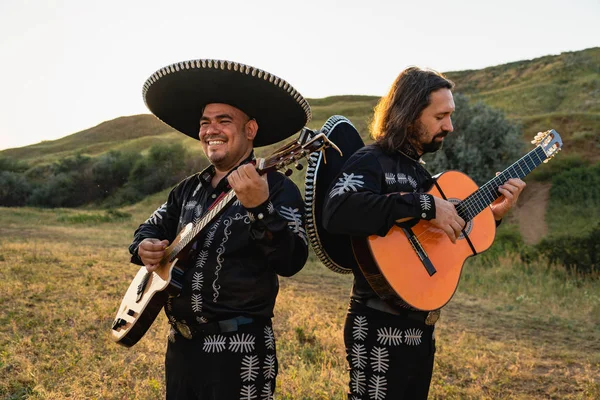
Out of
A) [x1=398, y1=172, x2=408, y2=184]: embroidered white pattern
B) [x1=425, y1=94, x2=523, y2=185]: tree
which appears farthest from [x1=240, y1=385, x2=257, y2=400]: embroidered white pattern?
[x1=425, y1=94, x2=523, y2=185]: tree

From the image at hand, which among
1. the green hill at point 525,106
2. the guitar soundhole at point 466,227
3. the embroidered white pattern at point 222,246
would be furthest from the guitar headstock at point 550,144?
the green hill at point 525,106

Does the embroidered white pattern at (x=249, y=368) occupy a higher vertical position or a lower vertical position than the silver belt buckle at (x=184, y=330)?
lower

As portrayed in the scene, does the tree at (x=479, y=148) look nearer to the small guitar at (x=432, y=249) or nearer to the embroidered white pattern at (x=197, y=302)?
the small guitar at (x=432, y=249)

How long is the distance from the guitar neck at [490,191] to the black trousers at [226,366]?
136cm

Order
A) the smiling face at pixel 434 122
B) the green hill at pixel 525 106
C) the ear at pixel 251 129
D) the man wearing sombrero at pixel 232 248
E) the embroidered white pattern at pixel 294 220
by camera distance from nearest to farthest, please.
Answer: the man wearing sombrero at pixel 232 248 < the embroidered white pattern at pixel 294 220 < the smiling face at pixel 434 122 < the ear at pixel 251 129 < the green hill at pixel 525 106

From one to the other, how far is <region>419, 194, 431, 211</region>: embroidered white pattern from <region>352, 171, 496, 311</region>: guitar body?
187mm

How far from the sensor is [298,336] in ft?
21.3

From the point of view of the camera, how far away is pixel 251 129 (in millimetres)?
2869

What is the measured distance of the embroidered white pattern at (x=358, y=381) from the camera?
8.32 ft

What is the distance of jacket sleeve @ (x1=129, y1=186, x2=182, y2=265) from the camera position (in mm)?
3004

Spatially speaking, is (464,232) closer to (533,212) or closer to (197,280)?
(197,280)

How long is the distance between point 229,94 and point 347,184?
843mm

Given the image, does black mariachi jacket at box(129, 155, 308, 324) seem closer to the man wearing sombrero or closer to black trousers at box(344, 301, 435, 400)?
the man wearing sombrero

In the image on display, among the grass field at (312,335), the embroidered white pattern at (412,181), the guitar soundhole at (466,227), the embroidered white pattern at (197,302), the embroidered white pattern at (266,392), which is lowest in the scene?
the grass field at (312,335)
